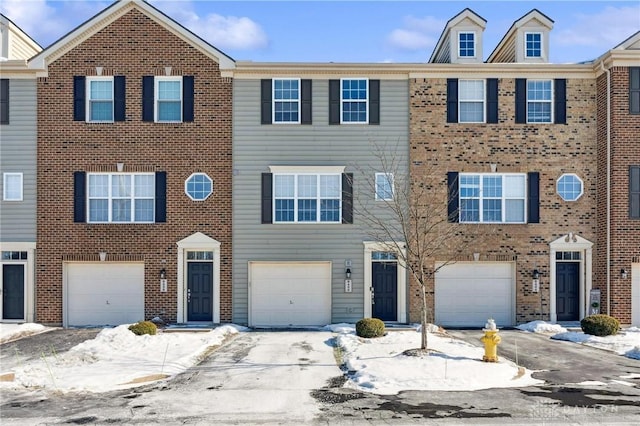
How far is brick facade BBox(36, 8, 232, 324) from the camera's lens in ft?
67.3

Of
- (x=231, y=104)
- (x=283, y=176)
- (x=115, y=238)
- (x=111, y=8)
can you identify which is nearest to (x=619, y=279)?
(x=283, y=176)

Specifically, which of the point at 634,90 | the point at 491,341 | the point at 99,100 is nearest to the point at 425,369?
the point at 491,341

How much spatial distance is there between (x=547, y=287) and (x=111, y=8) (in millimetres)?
19255

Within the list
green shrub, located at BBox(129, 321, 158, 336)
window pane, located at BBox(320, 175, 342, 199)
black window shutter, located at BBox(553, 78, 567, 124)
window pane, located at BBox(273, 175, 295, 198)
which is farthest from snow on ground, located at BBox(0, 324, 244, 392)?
black window shutter, located at BBox(553, 78, 567, 124)

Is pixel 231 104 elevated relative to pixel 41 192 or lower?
elevated

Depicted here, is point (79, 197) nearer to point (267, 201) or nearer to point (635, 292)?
point (267, 201)

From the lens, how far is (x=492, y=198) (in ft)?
68.5

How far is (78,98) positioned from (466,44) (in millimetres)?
14868

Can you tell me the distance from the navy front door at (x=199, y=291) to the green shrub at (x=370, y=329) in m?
6.27

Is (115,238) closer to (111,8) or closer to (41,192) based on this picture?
(41,192)

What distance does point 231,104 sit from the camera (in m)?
20.8

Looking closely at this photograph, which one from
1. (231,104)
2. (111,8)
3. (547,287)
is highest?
(111,8)

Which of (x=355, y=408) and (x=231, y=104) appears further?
(x=231, y=104)

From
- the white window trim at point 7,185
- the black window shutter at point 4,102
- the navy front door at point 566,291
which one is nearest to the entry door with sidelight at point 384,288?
the navy front door at point 566,291
